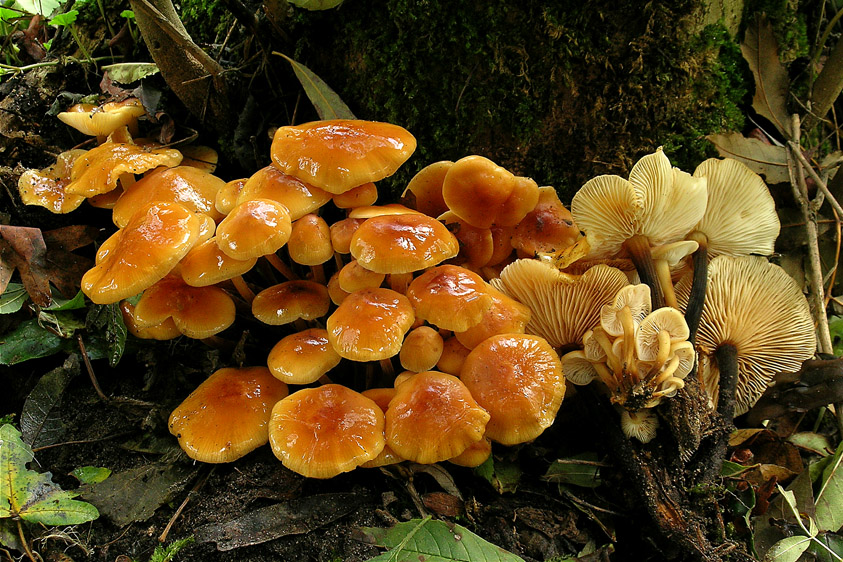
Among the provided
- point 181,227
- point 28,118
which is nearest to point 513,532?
point 181,227

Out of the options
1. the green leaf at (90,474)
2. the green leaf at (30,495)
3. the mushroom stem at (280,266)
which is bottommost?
the green leaf at (90,474)

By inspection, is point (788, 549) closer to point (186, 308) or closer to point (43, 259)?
point (186, 308)

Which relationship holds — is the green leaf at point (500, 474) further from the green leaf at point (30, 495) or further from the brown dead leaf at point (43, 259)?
the brown dead leaf at point (43, 259)

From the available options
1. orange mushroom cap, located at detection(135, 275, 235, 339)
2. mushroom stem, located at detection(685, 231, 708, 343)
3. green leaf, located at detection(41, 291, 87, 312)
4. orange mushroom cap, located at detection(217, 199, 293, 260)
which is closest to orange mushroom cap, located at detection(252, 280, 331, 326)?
orange mushroom cap, located at detection(135, 275, 235, 339)

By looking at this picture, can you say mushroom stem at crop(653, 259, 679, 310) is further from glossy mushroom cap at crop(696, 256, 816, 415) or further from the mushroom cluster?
the mushroom cluster

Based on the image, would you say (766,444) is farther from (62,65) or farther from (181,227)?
(62,65)

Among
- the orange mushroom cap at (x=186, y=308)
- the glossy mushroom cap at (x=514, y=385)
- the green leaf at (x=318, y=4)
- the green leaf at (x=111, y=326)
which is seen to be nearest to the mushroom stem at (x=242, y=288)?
the orange mushroom cap at (x=186, y=308)

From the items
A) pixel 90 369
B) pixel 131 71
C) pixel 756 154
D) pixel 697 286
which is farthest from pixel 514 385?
pixel 131 71
